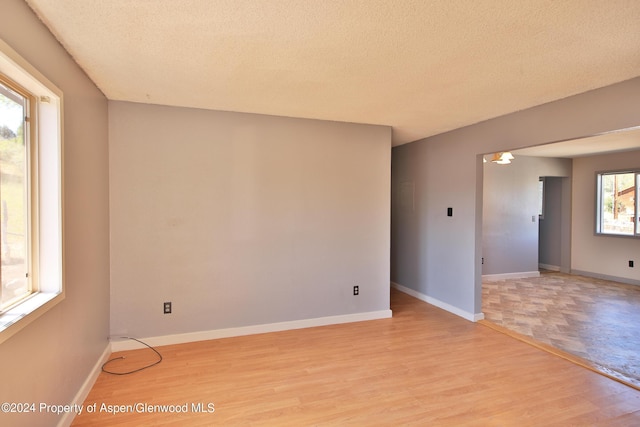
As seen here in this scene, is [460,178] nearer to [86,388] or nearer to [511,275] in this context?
[511,275]

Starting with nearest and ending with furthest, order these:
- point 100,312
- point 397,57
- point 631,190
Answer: point 397,57
point 100,312
point 631,190

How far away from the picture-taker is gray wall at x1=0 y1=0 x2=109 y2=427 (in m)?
1.54

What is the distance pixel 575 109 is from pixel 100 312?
4.50 m

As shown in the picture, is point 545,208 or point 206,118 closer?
point 206,118

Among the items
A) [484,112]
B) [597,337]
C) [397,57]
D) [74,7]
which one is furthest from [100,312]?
[597,337]

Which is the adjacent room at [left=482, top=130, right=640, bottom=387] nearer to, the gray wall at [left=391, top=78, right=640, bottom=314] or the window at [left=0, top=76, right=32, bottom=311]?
the gray wall at [left=391, top=78, right=640, bottom=314]

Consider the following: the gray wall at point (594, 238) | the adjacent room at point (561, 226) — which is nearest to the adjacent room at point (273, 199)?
the adjacent room at point (561, 226)

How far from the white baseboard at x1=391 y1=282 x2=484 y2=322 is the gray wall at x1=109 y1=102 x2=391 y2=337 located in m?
0.92

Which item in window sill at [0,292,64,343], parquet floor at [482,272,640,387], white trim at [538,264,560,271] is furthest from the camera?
white trim at [538,264,560,271]

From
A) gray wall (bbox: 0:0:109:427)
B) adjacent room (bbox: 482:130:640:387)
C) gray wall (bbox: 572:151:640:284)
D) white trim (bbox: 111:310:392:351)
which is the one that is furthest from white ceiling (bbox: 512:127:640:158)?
gray wall (bbox: 0:0:109:427)

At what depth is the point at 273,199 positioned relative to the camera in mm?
3635

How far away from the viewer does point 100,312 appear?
2.81 metres

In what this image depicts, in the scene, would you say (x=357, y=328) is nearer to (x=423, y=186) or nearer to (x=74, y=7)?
(x=423, y=186)

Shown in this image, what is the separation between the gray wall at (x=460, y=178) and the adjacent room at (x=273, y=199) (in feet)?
0.08
